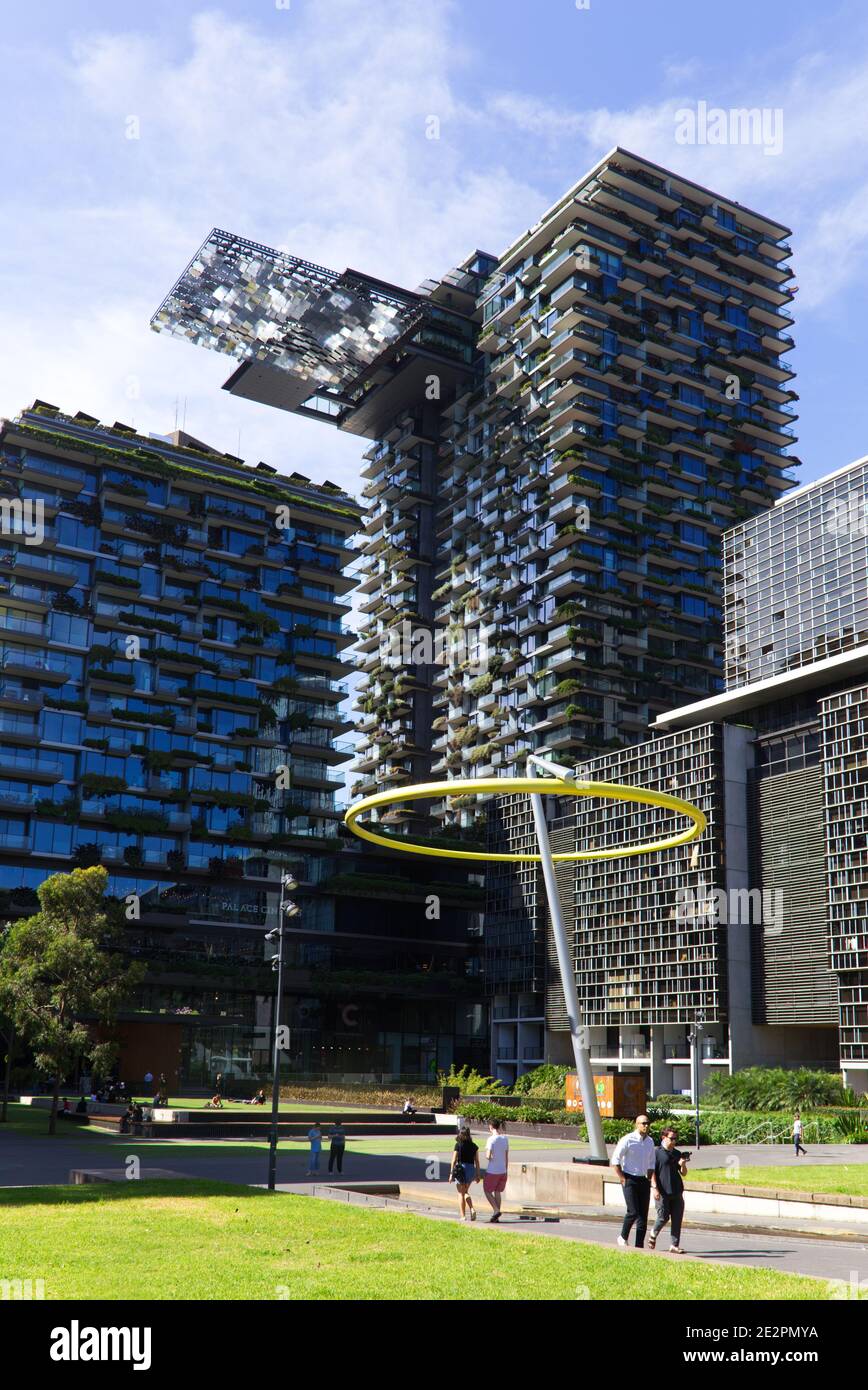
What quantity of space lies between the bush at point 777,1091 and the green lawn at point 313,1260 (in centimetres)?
3602

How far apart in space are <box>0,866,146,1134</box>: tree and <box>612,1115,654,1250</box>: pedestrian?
33.8 m

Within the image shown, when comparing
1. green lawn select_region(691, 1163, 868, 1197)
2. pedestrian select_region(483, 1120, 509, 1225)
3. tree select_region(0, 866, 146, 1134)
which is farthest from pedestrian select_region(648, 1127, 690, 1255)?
tree select_region(0, 866, 146, 1134)

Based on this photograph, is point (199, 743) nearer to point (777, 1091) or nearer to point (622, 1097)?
point (777, 1091)

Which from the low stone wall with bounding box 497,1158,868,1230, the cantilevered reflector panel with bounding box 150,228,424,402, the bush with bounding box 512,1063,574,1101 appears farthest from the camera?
the cantilevered reflector panel with bounding box 150,228,424,402

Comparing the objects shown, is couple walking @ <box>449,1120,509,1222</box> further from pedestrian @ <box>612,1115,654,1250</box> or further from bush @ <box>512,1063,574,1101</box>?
bush @ <box>512,1063,574,1101</box>

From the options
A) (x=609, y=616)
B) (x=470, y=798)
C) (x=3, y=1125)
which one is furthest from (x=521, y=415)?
(x=3, y=1125)

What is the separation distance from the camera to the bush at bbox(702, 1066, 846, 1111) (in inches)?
2088

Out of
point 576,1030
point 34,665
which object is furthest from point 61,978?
point 34,665

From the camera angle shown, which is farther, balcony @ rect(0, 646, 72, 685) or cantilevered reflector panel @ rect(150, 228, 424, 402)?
cantilevered reflector panel @ rect(150, 228, 424, 402)

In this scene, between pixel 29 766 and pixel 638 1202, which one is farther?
pixel 29 766

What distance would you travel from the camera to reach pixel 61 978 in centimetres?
4788

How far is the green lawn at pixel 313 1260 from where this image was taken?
12.9 metres

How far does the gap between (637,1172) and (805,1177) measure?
49.0 ft
